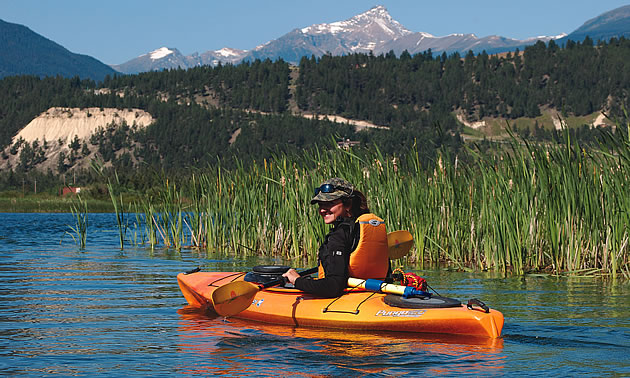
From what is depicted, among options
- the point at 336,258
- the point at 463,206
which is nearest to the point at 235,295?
the point at 336,258

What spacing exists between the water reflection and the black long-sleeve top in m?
0.44

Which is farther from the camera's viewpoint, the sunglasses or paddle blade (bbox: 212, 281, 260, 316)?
paddle blade (bbox: 212, 281, 260, 316)

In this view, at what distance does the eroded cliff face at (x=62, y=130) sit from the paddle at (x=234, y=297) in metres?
114

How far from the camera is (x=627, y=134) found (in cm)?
1091

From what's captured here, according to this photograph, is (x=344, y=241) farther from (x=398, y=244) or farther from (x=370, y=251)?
(x=398, y=244)

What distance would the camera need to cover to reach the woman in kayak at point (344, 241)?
8266mm

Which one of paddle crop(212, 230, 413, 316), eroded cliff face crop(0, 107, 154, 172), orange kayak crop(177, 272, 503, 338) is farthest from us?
eroded cliff face crop(0, 107, 154, 172)

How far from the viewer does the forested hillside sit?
12381 centimetres

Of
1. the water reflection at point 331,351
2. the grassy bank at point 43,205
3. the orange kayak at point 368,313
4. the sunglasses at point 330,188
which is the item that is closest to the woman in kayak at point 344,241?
the sunglasses at point 330,188

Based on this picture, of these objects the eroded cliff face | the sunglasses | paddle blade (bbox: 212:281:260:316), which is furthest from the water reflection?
the eroded cliff face

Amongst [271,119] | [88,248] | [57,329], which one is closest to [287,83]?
[271,119]

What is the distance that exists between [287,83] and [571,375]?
161 metres

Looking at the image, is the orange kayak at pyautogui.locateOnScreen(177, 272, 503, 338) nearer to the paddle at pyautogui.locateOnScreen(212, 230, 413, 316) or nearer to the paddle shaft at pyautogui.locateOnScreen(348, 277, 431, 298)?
the paddle shaft at pyautogui.locateOnScreen(348, 277, 431, 298)

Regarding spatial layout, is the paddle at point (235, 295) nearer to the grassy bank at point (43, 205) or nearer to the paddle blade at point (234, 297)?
the paddle blade at point (234, 297)
